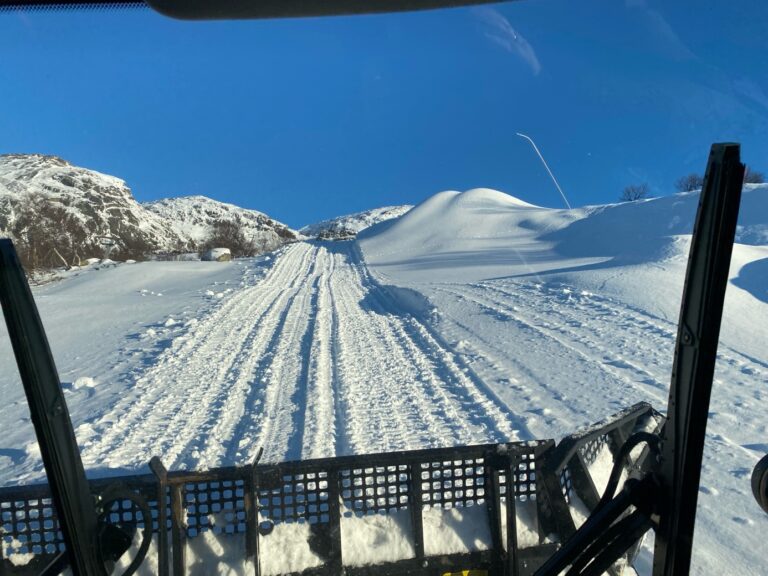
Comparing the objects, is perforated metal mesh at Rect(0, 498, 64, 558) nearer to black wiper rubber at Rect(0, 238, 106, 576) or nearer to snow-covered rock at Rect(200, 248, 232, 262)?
black wiper rubber at Rect(0, 238, 106, 576)

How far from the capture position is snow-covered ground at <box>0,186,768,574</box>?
4715 mm

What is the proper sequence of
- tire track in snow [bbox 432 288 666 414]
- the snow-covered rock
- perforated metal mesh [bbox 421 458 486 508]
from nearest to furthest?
perforated metal mesh [bbox 421 458 486 508] < the snow-covered rock < tire track in snow [bbox 432 288 666 414]

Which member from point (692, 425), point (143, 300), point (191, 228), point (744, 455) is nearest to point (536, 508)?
point (692, 425)

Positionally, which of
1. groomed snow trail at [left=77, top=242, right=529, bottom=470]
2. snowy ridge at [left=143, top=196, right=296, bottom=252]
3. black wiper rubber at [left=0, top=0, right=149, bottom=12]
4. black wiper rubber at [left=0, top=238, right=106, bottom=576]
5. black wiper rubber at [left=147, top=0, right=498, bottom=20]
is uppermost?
black wiper rubber at [left=0, top=0, right=149, bottom=12]

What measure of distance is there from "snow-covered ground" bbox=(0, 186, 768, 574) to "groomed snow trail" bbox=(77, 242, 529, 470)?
27 mm

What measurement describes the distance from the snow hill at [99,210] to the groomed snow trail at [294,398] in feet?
7.55

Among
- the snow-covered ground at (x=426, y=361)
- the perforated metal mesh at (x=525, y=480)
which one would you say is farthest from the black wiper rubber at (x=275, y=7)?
the perforated metal mesh at (x=525, y=480)

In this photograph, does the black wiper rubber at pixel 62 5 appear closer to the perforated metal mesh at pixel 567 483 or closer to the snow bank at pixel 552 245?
the perforated metal mesh at pixel 567 483

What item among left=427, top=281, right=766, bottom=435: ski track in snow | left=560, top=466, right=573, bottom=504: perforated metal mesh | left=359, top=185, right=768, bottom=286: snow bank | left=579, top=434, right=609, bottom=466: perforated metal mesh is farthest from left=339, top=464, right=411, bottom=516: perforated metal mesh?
left=359, top=185, right=768, bottom=286: snow bank

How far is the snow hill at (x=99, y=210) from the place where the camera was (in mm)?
2342

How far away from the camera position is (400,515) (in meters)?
2.42

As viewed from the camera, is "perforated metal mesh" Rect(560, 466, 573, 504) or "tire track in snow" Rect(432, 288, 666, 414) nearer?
"perforated metal mesh" Rect(560, 466, 573, 504)

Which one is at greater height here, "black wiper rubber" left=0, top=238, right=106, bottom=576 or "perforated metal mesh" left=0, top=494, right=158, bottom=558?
"black wiper rubber" left=0, top=238, right=106, bottom=576

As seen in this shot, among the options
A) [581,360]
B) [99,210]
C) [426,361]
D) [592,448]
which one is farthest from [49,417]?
[581,360]
